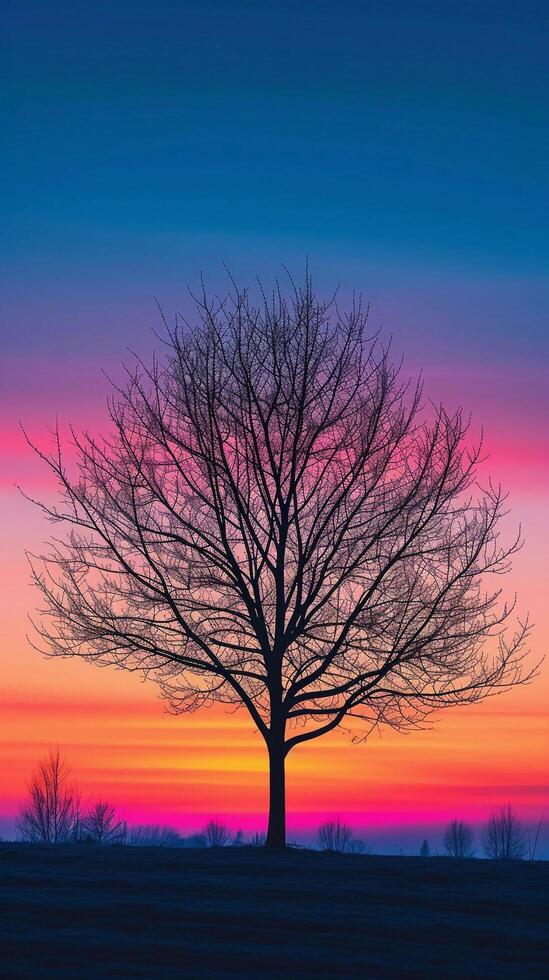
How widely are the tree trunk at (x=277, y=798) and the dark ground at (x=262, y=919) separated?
407 cm

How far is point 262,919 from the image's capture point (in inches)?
429

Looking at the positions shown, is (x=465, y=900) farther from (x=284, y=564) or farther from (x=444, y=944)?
(x=284, y=564)

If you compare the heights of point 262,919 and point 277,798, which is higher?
point 277,798

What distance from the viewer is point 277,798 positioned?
19938mm

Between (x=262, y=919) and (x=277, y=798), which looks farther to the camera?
(x=277, y=798)

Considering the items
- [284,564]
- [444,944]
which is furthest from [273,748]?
[444,944]

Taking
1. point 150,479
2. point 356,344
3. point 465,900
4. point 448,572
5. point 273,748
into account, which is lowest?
point 465,900

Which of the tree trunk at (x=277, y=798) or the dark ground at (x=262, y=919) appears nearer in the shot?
the dark ground at (x=262, y=919)

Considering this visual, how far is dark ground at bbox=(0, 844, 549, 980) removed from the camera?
9250 mm

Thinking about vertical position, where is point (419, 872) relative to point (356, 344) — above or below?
Answer: below

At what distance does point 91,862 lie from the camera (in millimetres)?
15250

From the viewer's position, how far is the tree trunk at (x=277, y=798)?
19.9 meters

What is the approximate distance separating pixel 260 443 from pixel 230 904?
10.4 metres

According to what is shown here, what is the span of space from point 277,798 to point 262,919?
9131 mm
